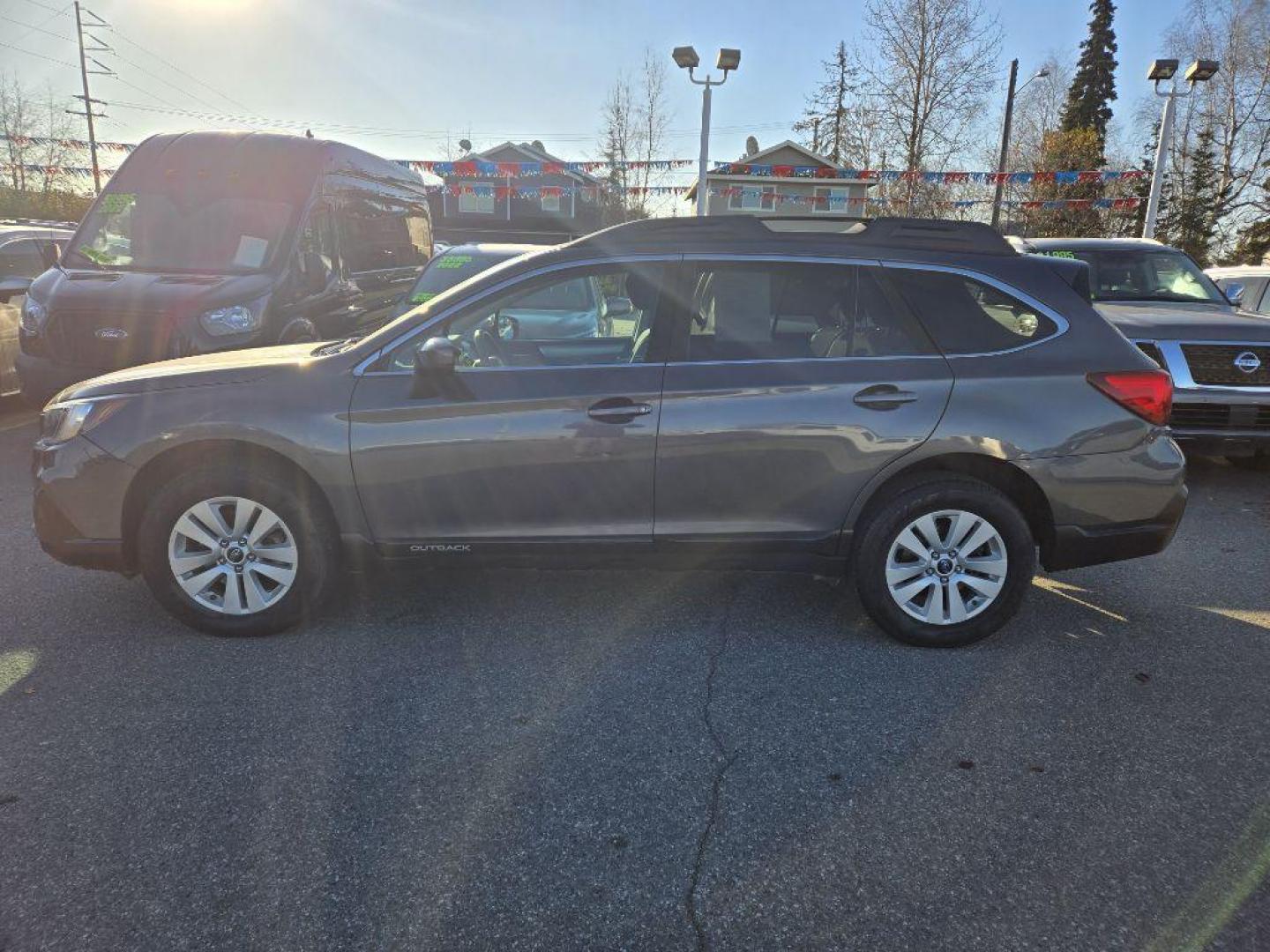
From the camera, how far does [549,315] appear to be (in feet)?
14.2

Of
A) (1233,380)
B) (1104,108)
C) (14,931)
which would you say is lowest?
(14,931)

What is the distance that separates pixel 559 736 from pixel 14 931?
1.55 metres

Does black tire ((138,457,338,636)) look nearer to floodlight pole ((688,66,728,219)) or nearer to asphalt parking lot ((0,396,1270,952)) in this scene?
asphalt parking lot ((0,396,1270,952))

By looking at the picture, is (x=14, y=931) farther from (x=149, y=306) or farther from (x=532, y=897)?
(x=149, y=306)

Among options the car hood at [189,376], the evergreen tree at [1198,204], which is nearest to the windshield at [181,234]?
the car hood at [189,376]

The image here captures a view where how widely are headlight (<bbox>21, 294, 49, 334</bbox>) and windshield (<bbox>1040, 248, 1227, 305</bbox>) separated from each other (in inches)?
339

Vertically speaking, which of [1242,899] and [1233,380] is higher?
[1233,380]

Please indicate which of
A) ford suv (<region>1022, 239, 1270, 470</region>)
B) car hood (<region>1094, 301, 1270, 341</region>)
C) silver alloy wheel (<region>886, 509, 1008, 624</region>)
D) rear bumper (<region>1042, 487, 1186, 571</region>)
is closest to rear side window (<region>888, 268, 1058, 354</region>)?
silver alloy wheel (<region>886, 509, 1008, 624</region>)

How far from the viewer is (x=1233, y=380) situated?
6.43 m

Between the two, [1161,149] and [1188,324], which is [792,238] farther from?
[1161,149]

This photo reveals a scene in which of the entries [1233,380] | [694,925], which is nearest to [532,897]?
[694,925]

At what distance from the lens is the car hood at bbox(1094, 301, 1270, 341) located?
654 centimetres

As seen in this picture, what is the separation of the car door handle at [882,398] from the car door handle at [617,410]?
88 centimetres

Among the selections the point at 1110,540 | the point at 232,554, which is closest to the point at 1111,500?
the point at 1110,540
